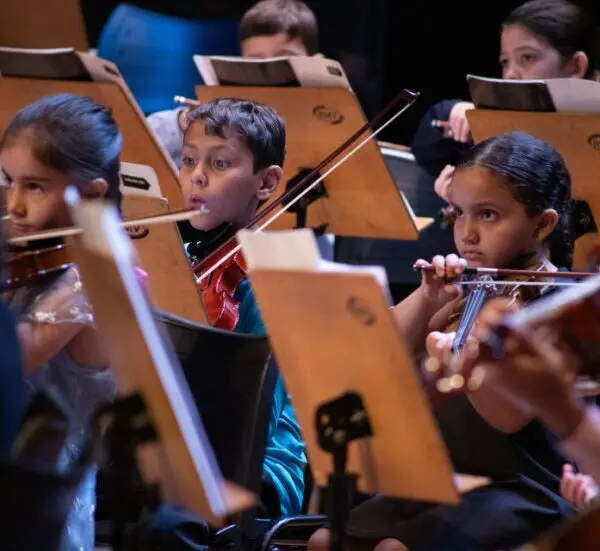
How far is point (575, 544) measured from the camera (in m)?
1.14

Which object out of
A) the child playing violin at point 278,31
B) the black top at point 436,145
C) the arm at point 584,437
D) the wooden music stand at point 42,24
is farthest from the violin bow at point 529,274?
the wooden music stand at point 42,24

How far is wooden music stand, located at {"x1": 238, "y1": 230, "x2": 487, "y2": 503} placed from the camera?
3.93ft

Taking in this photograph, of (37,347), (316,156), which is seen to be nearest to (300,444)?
(37,347)

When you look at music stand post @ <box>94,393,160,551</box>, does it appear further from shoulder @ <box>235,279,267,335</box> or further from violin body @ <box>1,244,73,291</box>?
shoulder @ <box>235,279,267,335</box>

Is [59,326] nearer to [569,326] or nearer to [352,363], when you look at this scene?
[352,363]

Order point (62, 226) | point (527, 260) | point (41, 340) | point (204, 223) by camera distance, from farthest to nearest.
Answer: point (204, 223) → point (527, 260) → point (62, 226) → point (41, 340)

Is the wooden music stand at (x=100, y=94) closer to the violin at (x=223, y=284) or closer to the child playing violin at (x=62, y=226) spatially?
the violin at (x=223, y=284)

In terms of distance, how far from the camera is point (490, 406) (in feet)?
5.26

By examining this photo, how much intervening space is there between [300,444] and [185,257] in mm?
365

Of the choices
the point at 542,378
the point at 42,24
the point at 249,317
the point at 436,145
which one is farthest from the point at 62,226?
the point at 42,24

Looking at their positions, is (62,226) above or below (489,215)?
above

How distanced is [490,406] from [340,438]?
40cm

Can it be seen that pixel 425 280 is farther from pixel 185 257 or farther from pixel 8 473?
pixel 8 473

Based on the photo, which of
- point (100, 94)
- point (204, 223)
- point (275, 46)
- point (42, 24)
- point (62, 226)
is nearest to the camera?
point (62, 226)
